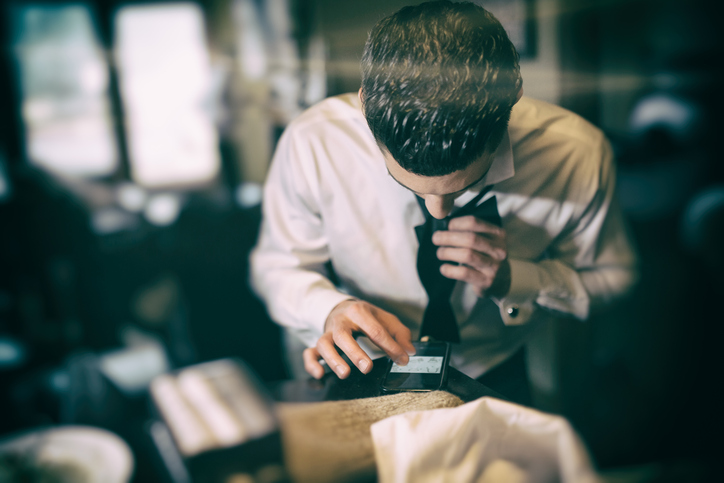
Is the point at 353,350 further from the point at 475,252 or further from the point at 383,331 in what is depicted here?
the point at 475,252

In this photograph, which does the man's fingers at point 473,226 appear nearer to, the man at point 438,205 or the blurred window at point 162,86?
Result: the man at point 438,205

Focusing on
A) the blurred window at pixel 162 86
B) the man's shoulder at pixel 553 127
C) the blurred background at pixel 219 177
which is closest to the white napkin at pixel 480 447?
the blurred background at pixel 219 177

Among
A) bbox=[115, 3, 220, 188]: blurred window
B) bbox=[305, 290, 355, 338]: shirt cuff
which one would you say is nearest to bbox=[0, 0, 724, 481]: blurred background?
bbox=[115, 3, 220, 188]: blurred window

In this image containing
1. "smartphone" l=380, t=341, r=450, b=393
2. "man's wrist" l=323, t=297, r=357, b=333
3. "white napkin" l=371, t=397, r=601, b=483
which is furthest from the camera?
"man's wrist" l=323, t=297, r=357, b=333

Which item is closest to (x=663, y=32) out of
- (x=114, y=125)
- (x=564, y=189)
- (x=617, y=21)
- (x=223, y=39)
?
(x=617, y=21)

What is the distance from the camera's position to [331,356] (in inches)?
23.1

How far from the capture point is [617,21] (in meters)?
0.58

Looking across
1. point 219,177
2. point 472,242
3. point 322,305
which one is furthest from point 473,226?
point 219,177

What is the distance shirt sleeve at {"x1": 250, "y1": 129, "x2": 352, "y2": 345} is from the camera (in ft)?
2.33

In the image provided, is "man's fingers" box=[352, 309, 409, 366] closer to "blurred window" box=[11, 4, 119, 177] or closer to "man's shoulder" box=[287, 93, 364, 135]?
"man's shoulder" box=[287, 93, 364, 135]

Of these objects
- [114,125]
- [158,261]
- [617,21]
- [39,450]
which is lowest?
[39,450]

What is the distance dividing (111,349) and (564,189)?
0.71 m

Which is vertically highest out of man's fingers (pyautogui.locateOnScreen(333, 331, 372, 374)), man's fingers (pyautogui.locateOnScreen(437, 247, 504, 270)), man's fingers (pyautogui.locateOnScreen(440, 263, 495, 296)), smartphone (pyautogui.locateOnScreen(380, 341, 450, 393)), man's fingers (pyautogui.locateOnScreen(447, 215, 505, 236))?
man's fingers (pyautogui.locateOnScreen(447, 215, 505, 236))

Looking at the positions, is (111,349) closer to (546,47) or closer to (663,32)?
(546,47)
